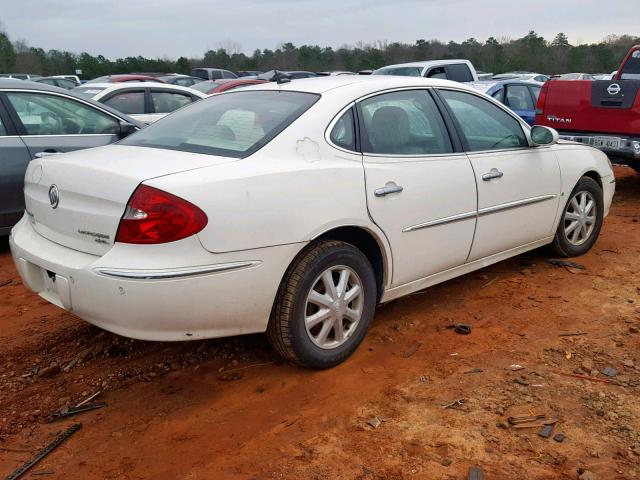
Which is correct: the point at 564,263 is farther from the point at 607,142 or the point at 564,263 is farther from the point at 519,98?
the point at 519,98

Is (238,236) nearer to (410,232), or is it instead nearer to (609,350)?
(410,232)

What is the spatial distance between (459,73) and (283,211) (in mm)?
11853

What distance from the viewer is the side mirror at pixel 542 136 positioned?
463 centimetres

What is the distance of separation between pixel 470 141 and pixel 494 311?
3.87 ft

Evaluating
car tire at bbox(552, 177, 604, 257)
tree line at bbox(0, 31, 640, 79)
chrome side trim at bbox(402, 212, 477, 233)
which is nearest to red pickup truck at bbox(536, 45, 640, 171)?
car tire at bbox(552, 177, 604, 257)

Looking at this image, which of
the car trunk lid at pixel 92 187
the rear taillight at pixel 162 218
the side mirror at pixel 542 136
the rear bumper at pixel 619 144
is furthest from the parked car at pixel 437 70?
the rear taillight at pixel 162 218

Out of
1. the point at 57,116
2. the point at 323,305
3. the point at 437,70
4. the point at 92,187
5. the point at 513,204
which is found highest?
the point at 437,70

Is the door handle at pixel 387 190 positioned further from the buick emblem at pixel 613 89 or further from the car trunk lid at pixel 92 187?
the buick emblem at pixel 613 89

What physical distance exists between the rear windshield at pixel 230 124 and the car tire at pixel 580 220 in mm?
2698

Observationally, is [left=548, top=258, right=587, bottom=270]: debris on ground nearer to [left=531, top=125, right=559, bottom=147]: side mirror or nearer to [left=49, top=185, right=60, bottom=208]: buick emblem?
[left=531, top=125, right=559, bottom=147]: side mirror

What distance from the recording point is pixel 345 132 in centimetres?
354

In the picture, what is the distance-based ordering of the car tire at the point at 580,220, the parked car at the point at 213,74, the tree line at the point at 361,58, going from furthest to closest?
the tree line at the point at 361,58, the parked car at the point at 213,74, the car tire at the point at 580,220

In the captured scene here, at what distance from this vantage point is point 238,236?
2.93 metres

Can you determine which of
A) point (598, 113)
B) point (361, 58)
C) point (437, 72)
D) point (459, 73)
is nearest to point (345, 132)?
point (598, 113)
